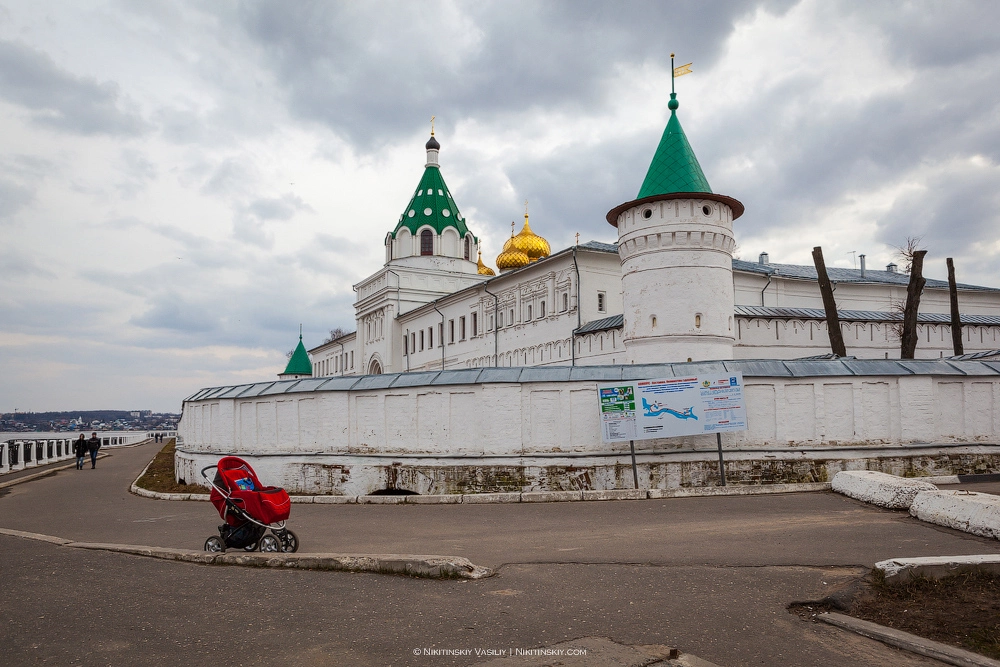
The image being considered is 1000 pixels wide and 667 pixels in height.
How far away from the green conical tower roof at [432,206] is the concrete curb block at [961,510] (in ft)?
156

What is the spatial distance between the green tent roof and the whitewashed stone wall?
40.9 metres

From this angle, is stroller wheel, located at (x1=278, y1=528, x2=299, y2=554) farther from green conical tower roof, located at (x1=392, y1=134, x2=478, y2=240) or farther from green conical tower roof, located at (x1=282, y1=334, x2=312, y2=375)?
green conical tower roof, located at (x1=282, y1=334, x2=312, y2=375)

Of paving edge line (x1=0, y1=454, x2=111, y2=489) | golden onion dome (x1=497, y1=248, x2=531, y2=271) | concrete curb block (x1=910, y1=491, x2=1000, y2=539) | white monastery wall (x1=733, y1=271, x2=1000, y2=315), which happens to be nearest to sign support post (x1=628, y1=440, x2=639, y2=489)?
concrete curb block (x1=910, y1=491, x2=1000, y2=539)

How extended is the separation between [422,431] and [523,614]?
363 inches

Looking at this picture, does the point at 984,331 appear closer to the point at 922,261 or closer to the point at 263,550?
the point at 922,261

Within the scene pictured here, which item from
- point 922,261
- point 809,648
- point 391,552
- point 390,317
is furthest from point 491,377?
point 390,317

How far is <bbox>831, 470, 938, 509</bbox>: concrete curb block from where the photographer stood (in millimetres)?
9781

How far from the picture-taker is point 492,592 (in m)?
6.10

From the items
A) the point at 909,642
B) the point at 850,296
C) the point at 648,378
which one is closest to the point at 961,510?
the point at 909,642

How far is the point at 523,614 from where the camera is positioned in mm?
5477

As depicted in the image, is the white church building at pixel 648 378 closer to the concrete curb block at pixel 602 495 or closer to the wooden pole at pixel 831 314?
the concrete curb block at pixel 602 495

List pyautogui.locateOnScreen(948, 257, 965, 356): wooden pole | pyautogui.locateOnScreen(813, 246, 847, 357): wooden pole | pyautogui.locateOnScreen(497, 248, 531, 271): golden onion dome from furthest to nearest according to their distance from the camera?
1. pyautogui.locateOnScreen(497, 248, 531, 271): golden onion dome
2. pyautogui.locateOnScreen(948, 257, 965, 356): wooden pole
3. pyautogui.locateOnScreen(813, 246, 847, 357): wooden pole

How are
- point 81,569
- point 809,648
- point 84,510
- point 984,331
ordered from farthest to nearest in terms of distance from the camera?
point 984,331
point 84,510
point 81,569
point 809,648

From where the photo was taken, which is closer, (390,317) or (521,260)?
(521,260)
